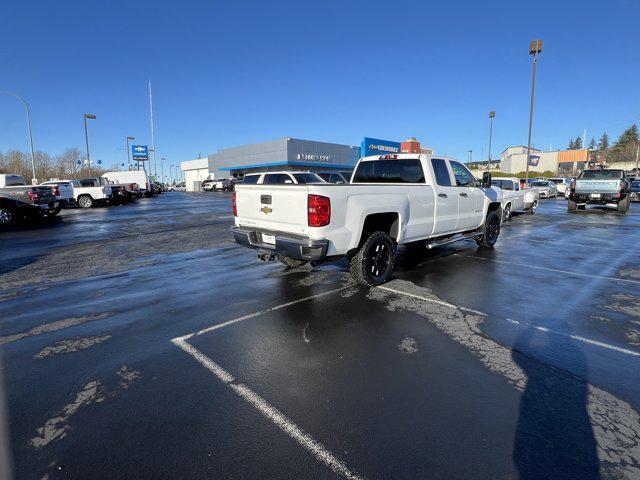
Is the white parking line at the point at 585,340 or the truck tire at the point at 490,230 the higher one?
the truck tire at the point at 490,230

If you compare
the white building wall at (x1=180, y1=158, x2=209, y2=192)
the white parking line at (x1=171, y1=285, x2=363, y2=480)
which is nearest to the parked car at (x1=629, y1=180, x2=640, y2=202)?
the white parking line at (x1=171, y1=285, x2=363, y2=480)

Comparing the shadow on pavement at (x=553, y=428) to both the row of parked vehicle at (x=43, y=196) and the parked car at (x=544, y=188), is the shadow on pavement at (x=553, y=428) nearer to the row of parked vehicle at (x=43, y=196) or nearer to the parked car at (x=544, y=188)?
the row of parked vehicle at (x=43, y=196)

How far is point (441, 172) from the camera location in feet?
24.4

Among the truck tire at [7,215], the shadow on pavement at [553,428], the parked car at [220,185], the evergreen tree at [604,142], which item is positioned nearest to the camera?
the shadow on pavement at [553,428]

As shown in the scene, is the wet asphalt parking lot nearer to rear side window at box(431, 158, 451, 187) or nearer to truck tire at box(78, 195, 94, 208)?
rear side window at box(431, 158, 451, 187)

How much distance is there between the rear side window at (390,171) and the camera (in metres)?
7.10

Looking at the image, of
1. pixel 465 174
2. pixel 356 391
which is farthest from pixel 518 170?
pixel 356 391

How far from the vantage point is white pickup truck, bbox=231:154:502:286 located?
16.8ft

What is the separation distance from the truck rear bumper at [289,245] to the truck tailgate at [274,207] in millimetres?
109

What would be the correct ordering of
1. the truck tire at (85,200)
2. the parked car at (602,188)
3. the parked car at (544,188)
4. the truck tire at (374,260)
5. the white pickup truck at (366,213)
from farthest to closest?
the parked car at (544,188), the truck tire at (85,200), the parked car at (602,188), the truck tire at (374,260), the white pickup truck at (366,213)

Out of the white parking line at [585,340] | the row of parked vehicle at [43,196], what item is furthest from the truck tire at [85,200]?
the white parking line at [585,340]

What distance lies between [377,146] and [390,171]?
1993 inches

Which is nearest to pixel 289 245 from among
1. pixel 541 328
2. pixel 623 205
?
pixel 541 328

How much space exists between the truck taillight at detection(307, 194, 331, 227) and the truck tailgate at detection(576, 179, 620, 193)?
19499 millimetres
